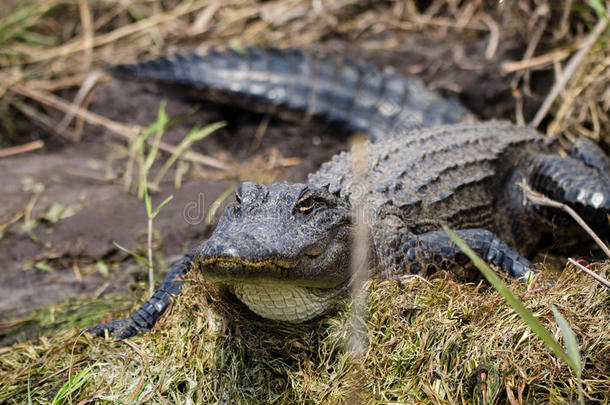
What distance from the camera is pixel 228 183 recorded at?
4.29 meters

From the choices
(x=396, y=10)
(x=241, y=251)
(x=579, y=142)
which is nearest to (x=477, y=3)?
(x=396, y=10)

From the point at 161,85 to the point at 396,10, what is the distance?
2890 millimetres

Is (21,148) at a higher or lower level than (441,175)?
lower

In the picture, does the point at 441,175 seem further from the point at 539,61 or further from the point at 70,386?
the point at 539,61

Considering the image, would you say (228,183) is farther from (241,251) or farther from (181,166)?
(241,251)

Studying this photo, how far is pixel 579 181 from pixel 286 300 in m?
2.11

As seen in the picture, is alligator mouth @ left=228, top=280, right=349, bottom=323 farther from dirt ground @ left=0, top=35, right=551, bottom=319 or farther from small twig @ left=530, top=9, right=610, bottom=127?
small twig @ left=530, top=9, right=610, bottom=127

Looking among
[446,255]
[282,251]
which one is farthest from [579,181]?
[282,251]

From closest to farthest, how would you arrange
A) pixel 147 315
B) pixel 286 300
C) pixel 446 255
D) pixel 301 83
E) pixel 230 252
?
pixel 230 252
pixel 286 300
pixel 147 315
pixel 446 255
pixel 301 83

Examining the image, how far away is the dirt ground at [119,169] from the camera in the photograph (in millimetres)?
3505

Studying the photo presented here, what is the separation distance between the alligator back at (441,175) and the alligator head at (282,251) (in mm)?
461

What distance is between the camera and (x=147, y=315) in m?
→ 2.75

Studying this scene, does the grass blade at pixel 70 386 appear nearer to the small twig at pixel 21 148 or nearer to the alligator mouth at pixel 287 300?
the alligator mouth at pixel 287 300

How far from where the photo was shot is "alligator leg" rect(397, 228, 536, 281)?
2.86 m
